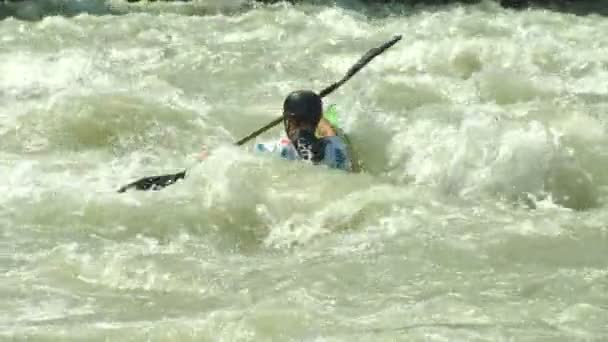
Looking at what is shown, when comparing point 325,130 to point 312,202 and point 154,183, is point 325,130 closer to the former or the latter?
point 312,202

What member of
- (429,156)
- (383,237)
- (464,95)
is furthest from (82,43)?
(383,237)

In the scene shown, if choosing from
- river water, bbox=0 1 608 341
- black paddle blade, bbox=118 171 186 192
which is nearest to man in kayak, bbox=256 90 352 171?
river water, bbox=0 1 608 341

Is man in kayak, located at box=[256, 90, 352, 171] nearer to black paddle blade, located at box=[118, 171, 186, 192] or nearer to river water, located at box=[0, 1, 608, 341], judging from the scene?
river water, located at box=[0, 1, 608, 341]

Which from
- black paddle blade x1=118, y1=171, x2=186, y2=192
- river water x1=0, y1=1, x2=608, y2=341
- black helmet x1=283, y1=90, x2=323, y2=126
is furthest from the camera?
black paddle blade x1=118, y1=171, x2=186, y2=192

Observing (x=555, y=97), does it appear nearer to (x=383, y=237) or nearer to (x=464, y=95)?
(x=464, y=95)

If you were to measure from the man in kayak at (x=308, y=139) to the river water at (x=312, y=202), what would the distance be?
0.41 ft

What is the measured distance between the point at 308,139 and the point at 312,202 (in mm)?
560

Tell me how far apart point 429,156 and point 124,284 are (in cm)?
291

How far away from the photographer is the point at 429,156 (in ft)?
24.6

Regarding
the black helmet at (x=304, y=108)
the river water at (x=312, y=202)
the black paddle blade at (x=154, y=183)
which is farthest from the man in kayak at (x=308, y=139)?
the black paddle blade at (x=154, y=183)

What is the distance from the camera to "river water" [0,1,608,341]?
15.9 ft

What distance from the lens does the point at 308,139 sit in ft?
22.9

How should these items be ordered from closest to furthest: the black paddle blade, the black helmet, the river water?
the river water
the black helmet
the black paddle blade

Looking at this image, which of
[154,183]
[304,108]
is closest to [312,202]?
[304,108]
